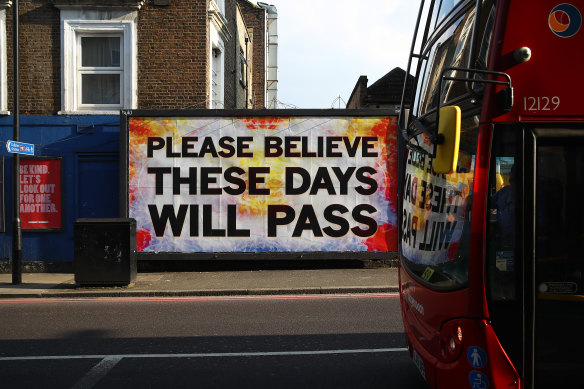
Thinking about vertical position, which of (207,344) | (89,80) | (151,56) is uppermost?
(151,56)

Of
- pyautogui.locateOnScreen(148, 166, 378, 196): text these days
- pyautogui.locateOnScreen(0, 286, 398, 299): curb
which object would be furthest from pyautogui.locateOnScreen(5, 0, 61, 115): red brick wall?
pyautogui.locateOnScreen(0, 286, 398, 299): curb

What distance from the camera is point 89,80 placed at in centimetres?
1345

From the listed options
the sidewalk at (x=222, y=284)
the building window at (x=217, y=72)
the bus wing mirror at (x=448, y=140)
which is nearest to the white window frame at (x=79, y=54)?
the building window at (x=217, y=72)

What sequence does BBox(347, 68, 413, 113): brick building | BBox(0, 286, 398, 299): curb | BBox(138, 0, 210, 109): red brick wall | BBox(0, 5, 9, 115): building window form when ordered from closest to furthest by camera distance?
BBox(0, 286, 398, 299): curb, BBox(0, 5, 9, 115): building window, BBox(138, 0, 210, 109): red brick wall, BBox(347, 68, 413, 113): brick building

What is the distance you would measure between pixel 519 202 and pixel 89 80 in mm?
12341

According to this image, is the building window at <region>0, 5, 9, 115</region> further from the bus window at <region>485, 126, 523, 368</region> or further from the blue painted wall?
the bus window at <region>485, 126, 523, 368</region>

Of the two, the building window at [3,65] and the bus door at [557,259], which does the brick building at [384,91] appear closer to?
the building window at [3,65]

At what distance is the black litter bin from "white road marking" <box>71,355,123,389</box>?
15.3 ft

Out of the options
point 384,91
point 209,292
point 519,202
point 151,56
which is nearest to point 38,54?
point 151,56

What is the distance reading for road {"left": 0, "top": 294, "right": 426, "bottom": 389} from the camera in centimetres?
511

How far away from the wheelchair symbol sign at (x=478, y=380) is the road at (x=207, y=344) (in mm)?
1675

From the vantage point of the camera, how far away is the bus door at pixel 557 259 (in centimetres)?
327

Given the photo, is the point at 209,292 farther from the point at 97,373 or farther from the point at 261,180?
the point at 97,373

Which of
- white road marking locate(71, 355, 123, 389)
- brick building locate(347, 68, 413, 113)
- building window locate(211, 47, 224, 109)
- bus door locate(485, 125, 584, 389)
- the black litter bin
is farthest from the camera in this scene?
brick building locate(347, 68, 413, 113)
